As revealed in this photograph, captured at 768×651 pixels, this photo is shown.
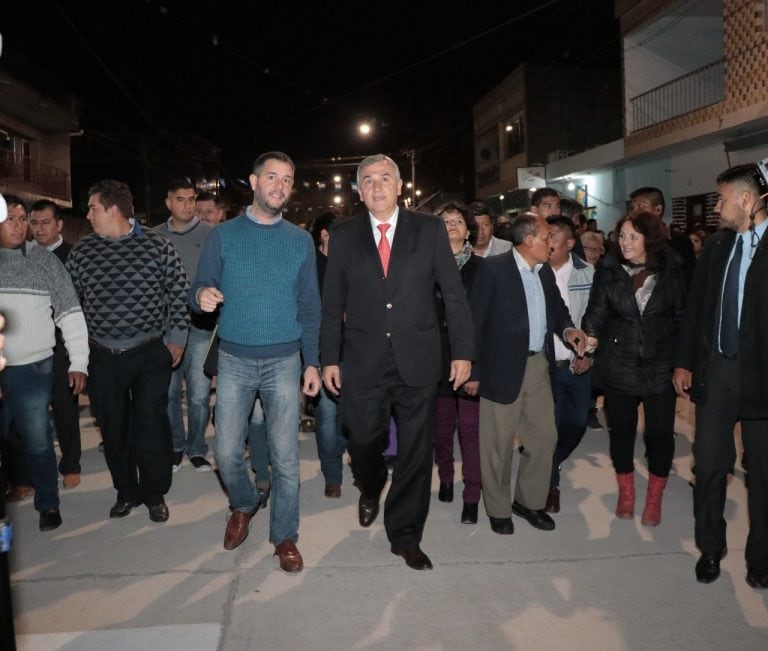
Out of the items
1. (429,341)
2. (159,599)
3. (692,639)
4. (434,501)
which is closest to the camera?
(692,639)

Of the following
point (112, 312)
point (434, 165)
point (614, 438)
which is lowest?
point (614, 438)

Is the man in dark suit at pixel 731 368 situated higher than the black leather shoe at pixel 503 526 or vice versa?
the man in dark suit at pixel 731 368

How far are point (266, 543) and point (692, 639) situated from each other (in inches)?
98.2

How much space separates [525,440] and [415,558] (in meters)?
1.18

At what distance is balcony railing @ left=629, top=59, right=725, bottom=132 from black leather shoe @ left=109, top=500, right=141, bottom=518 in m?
16.5

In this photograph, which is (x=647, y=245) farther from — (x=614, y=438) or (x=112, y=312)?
(x=112, y=312)

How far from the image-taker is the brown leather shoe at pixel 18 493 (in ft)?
18.0

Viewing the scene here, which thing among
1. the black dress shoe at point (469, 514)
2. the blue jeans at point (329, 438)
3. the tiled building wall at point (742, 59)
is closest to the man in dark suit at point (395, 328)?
the black dress shoe at point (469, 514)

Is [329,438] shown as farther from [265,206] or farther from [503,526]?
[265,206]

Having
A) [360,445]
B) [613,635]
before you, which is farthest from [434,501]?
[613,635]

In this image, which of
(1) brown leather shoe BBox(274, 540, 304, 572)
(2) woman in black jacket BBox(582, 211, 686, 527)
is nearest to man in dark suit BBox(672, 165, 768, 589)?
(2) woman in black jacket BBox(582, 211, 686, 527)

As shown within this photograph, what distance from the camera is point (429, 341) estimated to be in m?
4.18

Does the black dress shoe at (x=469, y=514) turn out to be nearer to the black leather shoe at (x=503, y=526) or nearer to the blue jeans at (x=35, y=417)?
the black leather shoe at (x=503, y=526)

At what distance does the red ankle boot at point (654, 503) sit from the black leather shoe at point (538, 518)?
2.04ft
